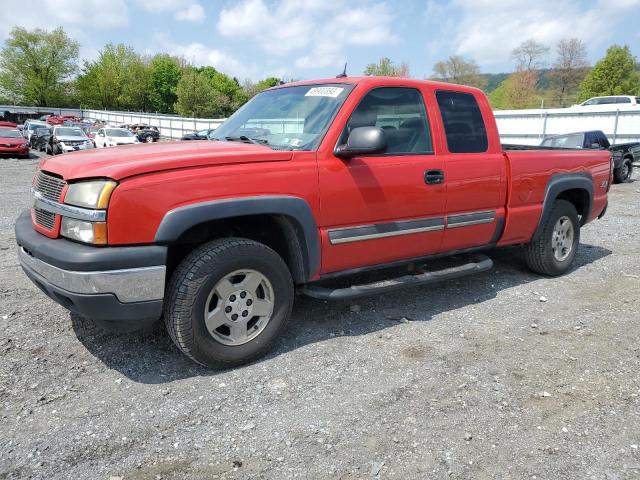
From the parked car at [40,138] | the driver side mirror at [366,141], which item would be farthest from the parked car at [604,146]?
the parked car at [40,138]

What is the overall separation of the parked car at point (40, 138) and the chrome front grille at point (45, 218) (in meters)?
26.1

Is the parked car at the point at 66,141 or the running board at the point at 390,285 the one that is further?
the parked car at the point at 66,141

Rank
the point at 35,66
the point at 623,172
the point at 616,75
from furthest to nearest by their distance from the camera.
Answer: the point at 35,66 < the point at 616,75 < the point at 623,172

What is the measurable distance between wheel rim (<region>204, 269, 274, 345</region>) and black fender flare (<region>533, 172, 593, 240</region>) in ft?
10.1

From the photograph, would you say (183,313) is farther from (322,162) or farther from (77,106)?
(77,106)

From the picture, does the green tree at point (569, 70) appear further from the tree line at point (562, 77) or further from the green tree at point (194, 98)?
the green tree at point (194, 98)

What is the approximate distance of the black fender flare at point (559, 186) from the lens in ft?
16.6

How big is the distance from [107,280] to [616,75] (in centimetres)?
4395

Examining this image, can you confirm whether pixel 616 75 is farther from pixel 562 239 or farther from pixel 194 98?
pixel 194 98

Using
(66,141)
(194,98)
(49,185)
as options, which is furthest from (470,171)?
(194,98)

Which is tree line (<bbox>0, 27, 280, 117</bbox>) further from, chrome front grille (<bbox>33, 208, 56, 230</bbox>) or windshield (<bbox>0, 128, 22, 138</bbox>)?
chrome front grille (<bbox>33, 208, 56, 230</bbox>)

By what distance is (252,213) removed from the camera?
321 centimetres

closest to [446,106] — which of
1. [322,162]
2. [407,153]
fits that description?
[407,153]

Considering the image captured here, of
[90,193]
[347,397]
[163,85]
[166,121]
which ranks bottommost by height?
[347,397]
